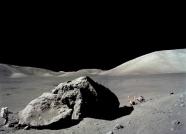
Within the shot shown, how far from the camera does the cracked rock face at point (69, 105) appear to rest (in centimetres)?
454

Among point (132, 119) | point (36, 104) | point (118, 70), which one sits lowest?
point (132, 119)

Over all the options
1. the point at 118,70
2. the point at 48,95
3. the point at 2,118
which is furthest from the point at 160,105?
the point at 118,70

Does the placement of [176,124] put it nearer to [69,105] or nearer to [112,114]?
[112,114]

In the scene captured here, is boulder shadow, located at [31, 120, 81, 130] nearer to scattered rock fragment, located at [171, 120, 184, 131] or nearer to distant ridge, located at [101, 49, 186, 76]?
scattered rock fragment, located at [171, 120, 184, 131]

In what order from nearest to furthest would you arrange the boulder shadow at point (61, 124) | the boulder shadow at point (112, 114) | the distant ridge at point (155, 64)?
the boulder shadow at point (61, 124) < the boulder shadow at point (112, 114) < the distant ridge at point (155, 64)

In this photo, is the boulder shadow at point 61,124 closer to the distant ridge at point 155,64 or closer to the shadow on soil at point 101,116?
the shadow on soil at point 101,116

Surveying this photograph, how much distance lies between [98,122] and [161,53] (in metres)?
15.6

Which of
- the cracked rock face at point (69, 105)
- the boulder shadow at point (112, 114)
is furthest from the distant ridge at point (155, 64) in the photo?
the cracked rock face at point (69, 105)

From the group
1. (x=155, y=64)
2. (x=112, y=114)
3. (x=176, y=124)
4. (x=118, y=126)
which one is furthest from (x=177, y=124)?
(x=155, y=64)

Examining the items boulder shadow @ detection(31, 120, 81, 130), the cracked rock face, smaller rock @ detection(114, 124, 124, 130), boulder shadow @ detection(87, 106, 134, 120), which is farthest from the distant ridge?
smaller rock @ detection(114, 124, 124, 130)

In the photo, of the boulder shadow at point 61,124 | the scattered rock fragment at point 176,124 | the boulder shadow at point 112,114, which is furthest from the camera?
the boulder shadow at point 112,114

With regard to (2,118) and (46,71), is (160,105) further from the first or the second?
(46,71)

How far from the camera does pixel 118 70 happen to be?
18.1 metres

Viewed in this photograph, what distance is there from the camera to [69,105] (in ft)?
15.4
